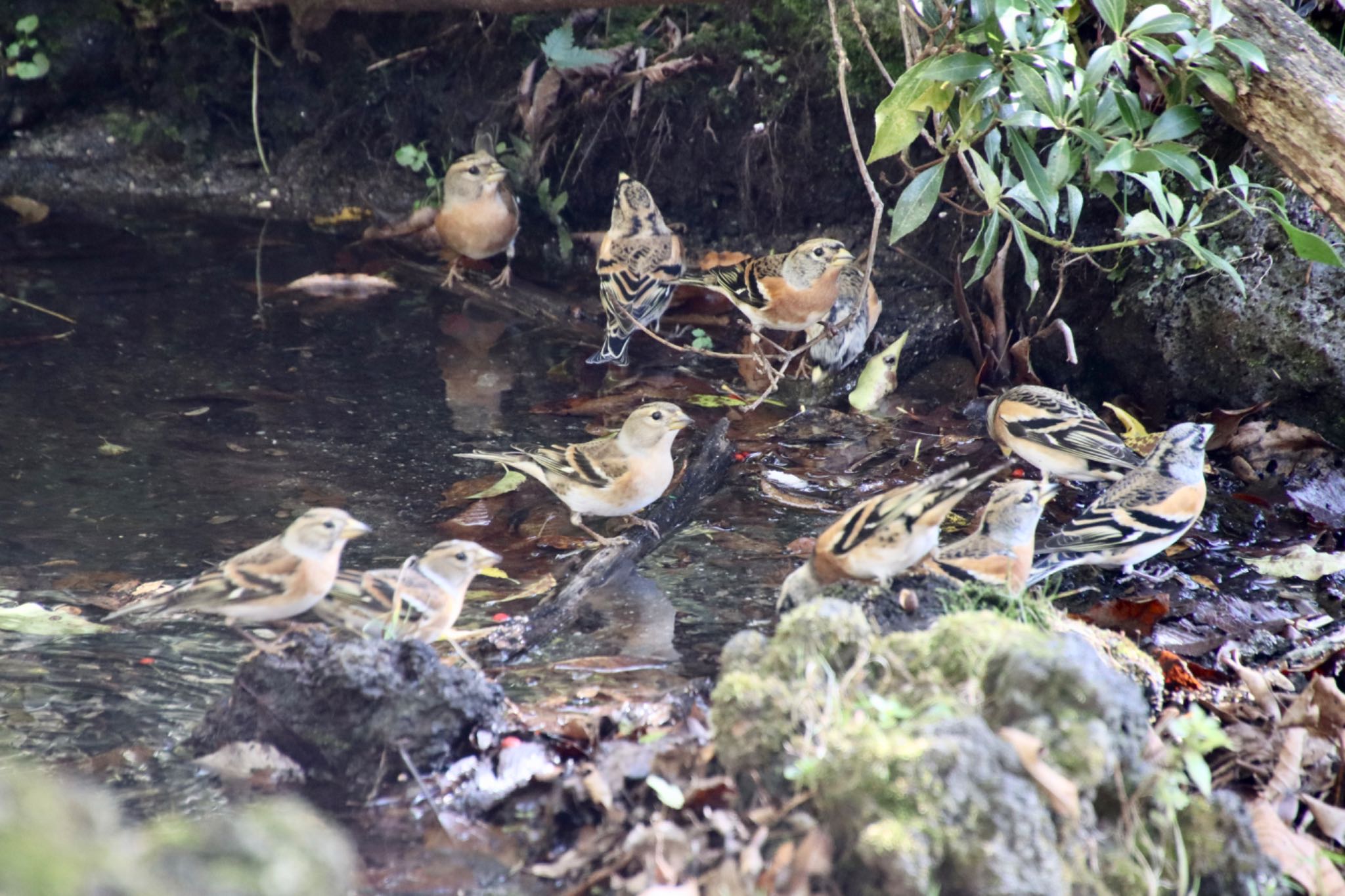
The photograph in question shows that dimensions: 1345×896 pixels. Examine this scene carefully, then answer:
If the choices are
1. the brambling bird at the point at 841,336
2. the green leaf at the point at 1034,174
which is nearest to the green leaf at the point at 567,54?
the brambling bird at the point at 841,336

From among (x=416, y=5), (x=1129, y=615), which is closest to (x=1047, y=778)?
(x=1129, y=615)

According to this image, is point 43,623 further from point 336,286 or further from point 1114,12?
point 1114,12

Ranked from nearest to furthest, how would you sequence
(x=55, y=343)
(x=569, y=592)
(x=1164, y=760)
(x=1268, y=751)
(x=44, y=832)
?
(x=44, y=832) → (x=1164, y=760) → (x=1268, y=751) → (x=569, y=592) → (x=55, y=343)

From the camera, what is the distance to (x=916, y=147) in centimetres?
852

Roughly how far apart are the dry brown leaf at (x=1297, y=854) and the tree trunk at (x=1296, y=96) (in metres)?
2.79

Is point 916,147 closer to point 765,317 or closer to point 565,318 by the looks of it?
point 765,317

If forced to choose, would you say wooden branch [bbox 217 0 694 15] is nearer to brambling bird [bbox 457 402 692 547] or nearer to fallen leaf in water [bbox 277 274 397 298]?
fallen leaf in water [bbox 277 274 397 298]

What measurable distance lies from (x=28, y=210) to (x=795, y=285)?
265 inches

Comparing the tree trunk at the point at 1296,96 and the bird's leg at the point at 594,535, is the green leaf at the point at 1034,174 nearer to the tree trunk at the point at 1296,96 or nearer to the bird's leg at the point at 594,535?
the tree trunk at the point at 1296,96

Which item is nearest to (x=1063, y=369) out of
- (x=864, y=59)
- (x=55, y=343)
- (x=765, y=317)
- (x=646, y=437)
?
(x=765, y=317)

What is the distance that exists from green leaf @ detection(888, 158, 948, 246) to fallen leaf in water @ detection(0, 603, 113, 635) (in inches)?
145

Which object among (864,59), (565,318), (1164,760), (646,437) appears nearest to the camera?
(1164,760)

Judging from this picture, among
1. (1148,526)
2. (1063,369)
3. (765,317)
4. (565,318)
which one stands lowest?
(565,318)

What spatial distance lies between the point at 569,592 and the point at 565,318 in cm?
424
